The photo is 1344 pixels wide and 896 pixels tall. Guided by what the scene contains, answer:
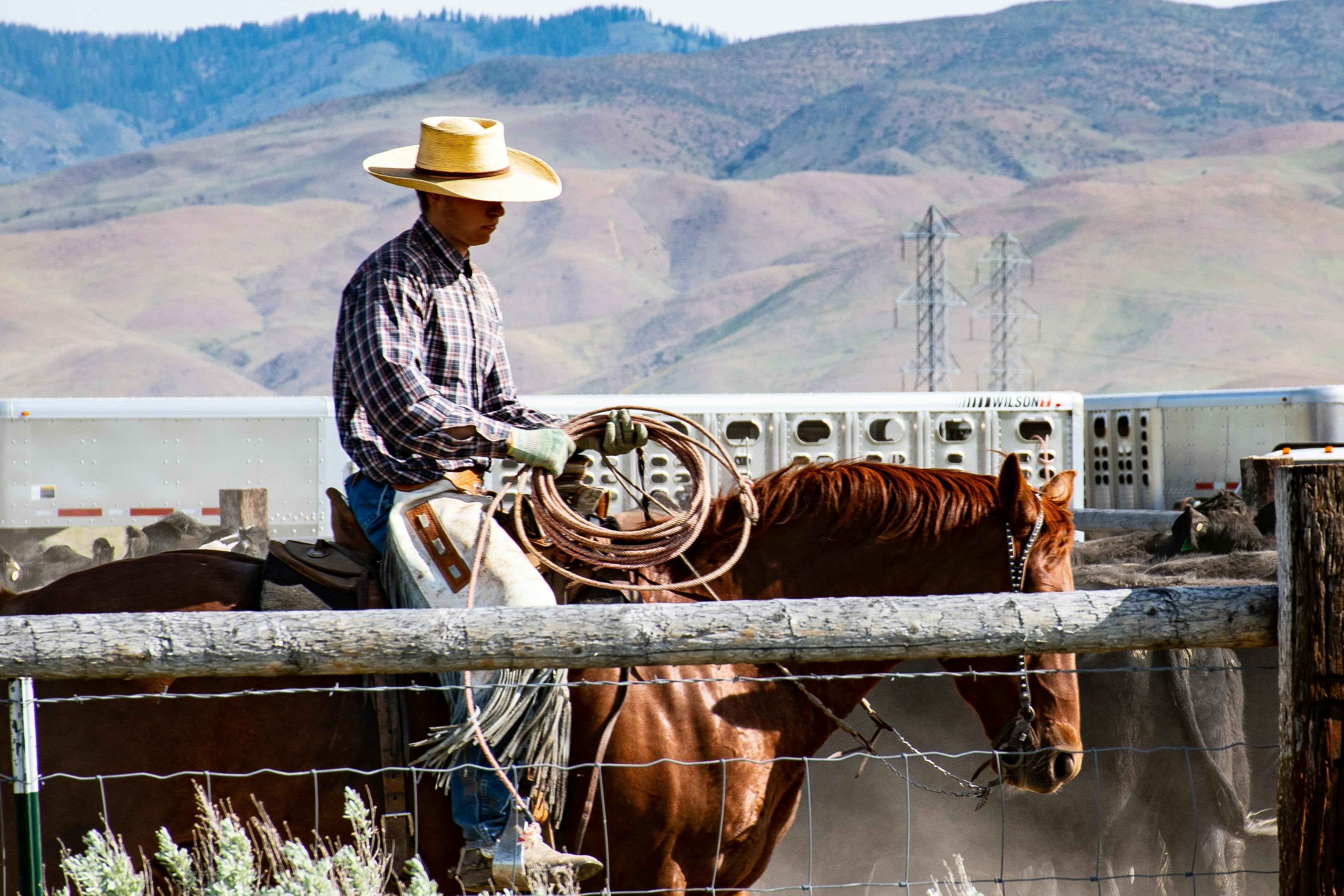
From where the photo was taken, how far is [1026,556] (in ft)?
11.6

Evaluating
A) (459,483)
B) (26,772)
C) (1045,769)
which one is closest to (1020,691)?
(1045,769)

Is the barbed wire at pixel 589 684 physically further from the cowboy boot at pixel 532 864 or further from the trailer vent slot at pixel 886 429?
the trailer vent slot at pixel 886 429

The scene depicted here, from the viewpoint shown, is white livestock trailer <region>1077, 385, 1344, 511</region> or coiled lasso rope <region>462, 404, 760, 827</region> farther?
white livestock trailer <region>1077, 385, 1344, 511</region>

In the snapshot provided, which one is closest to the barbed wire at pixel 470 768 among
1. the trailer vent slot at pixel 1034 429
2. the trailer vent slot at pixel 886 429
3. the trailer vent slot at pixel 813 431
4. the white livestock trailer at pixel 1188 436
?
the trailer vent slot at pixel 813 431

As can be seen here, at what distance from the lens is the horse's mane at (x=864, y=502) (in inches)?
146

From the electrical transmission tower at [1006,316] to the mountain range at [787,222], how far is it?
2032mm

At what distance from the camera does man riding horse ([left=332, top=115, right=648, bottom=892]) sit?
126 inches

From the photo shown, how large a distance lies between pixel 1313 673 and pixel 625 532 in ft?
5.86

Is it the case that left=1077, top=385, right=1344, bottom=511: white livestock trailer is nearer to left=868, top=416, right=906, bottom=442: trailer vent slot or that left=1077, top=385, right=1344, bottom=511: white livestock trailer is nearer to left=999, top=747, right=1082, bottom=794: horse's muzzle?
left=868, top=416, right=906, bottom=442: trailer vent slot

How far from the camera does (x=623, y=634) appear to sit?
98.6 inches

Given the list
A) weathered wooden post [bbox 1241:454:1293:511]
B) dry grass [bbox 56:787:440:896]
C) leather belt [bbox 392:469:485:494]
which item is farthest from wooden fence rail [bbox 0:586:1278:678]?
weathered wooden post [bbox 1241:454:1293:511]

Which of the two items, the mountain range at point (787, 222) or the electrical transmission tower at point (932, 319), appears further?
the mountain range at point (787, 222)

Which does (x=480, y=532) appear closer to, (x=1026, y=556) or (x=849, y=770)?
(x=1026, y=556)

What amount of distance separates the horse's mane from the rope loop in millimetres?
54
